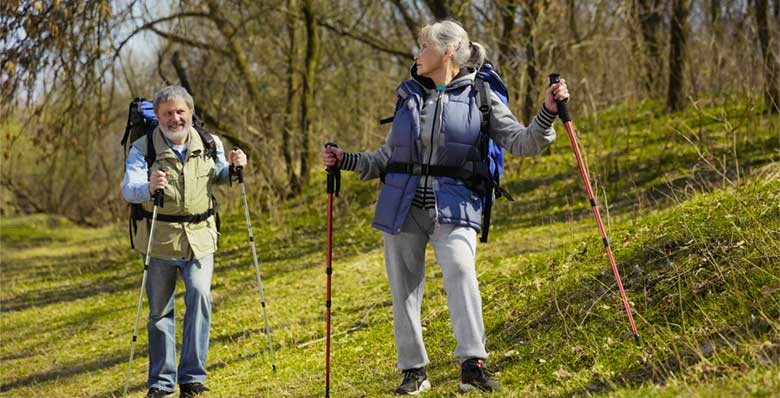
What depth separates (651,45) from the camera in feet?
50.4

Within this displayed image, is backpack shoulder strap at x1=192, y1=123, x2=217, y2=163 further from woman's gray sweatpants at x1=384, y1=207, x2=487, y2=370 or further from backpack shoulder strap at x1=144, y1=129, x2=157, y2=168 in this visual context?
woman's gray sweatpants at x1=384, y1=207, x2=487, y2=370

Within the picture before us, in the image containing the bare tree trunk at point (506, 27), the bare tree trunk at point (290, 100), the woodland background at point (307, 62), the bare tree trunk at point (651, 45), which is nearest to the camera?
the woodland background at point (307, 62)

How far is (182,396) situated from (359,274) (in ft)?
14.2

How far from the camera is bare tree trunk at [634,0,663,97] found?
15.0 m

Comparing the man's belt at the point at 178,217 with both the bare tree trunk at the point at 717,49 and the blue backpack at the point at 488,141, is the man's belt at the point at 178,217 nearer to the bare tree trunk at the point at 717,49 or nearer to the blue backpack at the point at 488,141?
the blue backpack at the point at 488,141

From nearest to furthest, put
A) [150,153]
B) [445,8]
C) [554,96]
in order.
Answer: [554,96], [150,153], [445,8]

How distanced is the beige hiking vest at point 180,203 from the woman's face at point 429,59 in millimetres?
1760

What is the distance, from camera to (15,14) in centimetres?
1096

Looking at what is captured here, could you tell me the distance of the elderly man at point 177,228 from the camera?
18.5ft

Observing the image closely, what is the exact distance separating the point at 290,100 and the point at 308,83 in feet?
1.52

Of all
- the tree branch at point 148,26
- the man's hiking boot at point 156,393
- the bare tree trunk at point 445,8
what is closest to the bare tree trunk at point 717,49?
the bare tree trunk at point 445,8

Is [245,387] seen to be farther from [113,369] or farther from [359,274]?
[359,274]

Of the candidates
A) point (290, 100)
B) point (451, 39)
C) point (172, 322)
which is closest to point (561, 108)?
point (451, 39)

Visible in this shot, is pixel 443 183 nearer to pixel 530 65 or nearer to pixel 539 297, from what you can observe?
pixel 539 297
